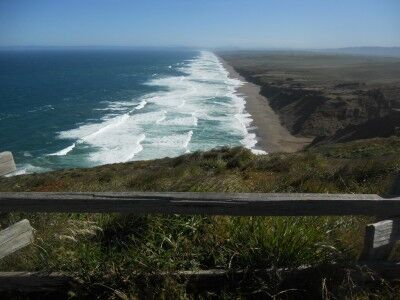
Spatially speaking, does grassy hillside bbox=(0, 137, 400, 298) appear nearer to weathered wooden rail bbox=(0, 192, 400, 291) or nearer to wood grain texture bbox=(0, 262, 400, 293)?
wood grain texture bbox=(0, 262, 400, 293)

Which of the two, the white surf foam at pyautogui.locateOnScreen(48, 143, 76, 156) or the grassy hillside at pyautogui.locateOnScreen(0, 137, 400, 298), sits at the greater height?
the grassy hillside at pyautogui.locateOnScreen(0, 137, 400, 298)

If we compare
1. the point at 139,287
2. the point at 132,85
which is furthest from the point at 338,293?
the point at 132,85

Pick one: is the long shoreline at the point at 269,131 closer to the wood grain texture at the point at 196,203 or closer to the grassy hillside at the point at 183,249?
the grassy hillside at the point at 183,249

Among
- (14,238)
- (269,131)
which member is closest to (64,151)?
(269,131)

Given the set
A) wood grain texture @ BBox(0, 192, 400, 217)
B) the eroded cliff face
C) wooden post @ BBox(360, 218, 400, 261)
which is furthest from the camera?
the eroded cliff face

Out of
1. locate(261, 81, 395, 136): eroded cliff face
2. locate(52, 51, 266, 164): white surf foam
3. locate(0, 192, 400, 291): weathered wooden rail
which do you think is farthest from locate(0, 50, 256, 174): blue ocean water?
locate(0, 192, 400, 291): weathered wooden rail

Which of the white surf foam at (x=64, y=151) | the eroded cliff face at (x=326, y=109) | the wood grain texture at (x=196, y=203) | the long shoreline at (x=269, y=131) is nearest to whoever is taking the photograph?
the wood grain texture at (x=196, y=203)

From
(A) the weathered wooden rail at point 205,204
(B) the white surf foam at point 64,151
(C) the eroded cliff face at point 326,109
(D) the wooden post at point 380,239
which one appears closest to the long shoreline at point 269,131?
(C) the eroded cliff face at point 326,109

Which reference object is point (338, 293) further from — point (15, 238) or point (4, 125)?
point (4, 125)
